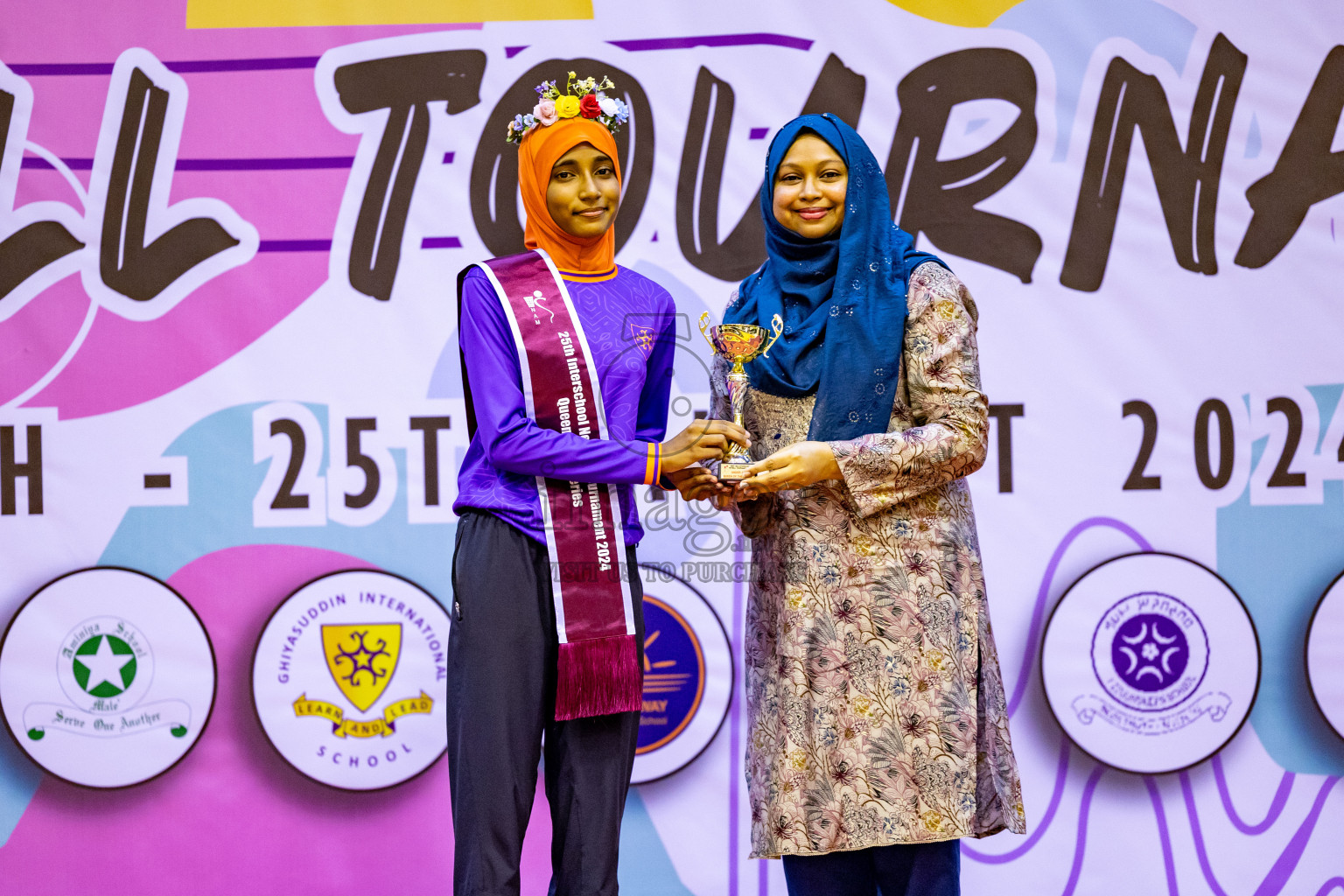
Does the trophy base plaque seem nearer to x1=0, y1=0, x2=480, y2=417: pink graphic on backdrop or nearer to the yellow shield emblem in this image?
the yellow shield emblem

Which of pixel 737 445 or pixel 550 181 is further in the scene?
pixel 550 181

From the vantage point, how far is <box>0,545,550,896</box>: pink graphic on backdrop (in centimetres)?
282

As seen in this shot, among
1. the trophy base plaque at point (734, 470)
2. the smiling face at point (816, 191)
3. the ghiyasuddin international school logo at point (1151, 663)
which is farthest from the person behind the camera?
the ghiyasuddin international school logo at point (1151, 663)

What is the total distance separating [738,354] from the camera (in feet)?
5.93

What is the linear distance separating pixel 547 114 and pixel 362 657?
5.14 feet

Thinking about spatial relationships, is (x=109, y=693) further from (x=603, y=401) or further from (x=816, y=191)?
(x=816, y=191)

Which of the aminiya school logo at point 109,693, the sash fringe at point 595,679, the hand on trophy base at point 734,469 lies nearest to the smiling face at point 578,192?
the hand on trophy base at point 734,469

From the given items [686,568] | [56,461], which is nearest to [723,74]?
[686,568]

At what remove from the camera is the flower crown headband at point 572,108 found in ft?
6.24

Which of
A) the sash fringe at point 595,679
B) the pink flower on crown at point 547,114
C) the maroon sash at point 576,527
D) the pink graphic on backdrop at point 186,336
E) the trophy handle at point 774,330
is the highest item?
the pink flower on crown at point 547,114

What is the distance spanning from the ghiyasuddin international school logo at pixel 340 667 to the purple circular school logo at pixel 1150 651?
1705 millimetres

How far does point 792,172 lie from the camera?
1866 millimetres

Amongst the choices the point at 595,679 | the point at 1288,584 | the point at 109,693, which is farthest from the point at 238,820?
the point at 1288,584

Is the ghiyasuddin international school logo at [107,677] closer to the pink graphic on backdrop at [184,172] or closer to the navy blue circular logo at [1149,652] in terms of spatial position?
the pink graphic on backdrop at [184,172]
